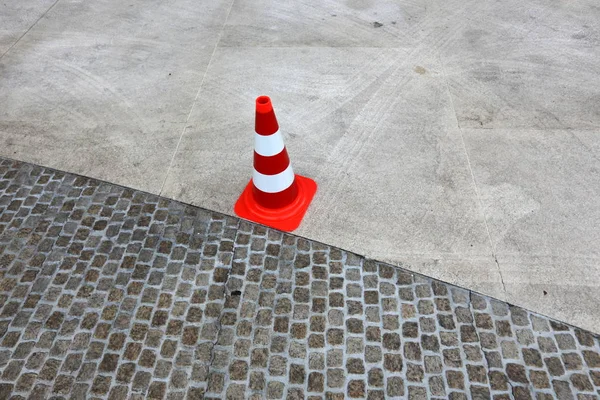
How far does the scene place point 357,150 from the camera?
11.4 ft

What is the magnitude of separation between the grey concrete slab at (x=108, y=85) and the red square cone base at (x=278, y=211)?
0.71m

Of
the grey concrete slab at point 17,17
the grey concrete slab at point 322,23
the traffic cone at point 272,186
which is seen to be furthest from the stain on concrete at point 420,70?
the grey concrete slab at point 17,17

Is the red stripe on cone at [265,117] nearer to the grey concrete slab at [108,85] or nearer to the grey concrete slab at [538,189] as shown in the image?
the grey concrete slab at [108,85]

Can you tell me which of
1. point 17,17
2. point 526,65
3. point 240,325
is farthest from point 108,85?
point 526,65

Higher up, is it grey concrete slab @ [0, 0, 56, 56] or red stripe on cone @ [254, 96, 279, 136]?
red stripe on cone @ [254, 96, 279, 136]

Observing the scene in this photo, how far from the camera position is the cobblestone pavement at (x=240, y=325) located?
2264 millimetres

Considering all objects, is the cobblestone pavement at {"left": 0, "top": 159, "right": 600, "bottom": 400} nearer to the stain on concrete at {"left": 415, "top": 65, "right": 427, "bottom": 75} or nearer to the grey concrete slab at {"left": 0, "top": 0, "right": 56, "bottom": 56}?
the stain on concrete at {"left": 415, "top": 65, "right": 427, "bottom": 75}

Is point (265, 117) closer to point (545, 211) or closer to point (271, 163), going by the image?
point (271, 163)

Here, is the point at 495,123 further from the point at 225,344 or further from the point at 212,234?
the point at 225,344

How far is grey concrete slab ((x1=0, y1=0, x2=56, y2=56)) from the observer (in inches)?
191

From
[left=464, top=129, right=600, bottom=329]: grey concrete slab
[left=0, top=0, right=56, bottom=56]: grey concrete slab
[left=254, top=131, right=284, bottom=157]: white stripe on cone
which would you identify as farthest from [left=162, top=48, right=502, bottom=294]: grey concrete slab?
[left=0, top=0, right=56, bottom=56]: grey concrete slab

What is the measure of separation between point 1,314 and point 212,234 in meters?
1.34

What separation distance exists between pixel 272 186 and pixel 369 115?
1355mm

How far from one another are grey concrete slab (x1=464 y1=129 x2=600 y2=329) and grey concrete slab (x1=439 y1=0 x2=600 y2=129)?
0.24 m
